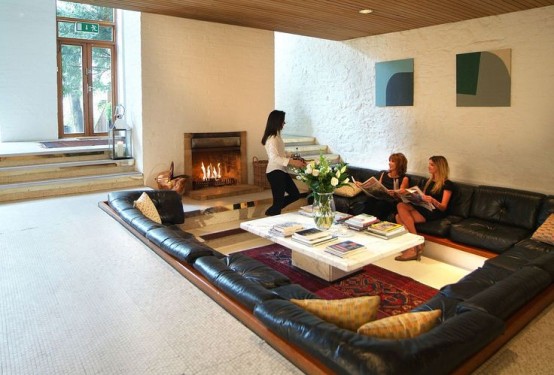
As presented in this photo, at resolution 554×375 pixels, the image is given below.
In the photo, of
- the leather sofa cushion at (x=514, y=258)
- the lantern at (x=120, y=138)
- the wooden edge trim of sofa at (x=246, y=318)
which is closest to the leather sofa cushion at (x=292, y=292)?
the wooden edge trim of sofa at (x=246, y=318)

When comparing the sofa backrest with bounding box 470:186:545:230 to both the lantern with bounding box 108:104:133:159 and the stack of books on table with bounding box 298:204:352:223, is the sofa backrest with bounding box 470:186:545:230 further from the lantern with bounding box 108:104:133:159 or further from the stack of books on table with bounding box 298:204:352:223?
the lantern with bounding box 108:104:133:159

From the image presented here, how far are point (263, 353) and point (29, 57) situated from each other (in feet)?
25.5

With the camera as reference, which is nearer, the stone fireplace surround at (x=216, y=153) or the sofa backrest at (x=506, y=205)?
the sofa backrest at (x=506, y=205)

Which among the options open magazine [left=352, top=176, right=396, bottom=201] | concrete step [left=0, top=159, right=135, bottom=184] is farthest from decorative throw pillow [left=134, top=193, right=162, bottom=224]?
open magazine [left=352, top=176, right=396, bottom=201]

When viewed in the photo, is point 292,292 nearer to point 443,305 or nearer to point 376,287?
point 443,305

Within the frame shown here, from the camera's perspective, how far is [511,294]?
7.43 ft

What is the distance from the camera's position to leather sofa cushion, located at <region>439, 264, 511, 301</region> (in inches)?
109

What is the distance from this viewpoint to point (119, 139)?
6223mm

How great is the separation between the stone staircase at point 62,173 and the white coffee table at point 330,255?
2411mm

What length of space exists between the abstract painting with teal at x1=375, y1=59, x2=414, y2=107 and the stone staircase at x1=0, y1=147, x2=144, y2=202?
3.66 meters

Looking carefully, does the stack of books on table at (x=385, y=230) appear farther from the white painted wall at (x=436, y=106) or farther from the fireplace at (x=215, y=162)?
the fireplace at (x=215, y=162)

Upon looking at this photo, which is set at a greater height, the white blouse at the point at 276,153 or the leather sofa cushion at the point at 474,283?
the white blouse at the point at 276,153

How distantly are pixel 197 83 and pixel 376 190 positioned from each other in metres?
2.84

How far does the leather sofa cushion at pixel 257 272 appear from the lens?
2811 mm
